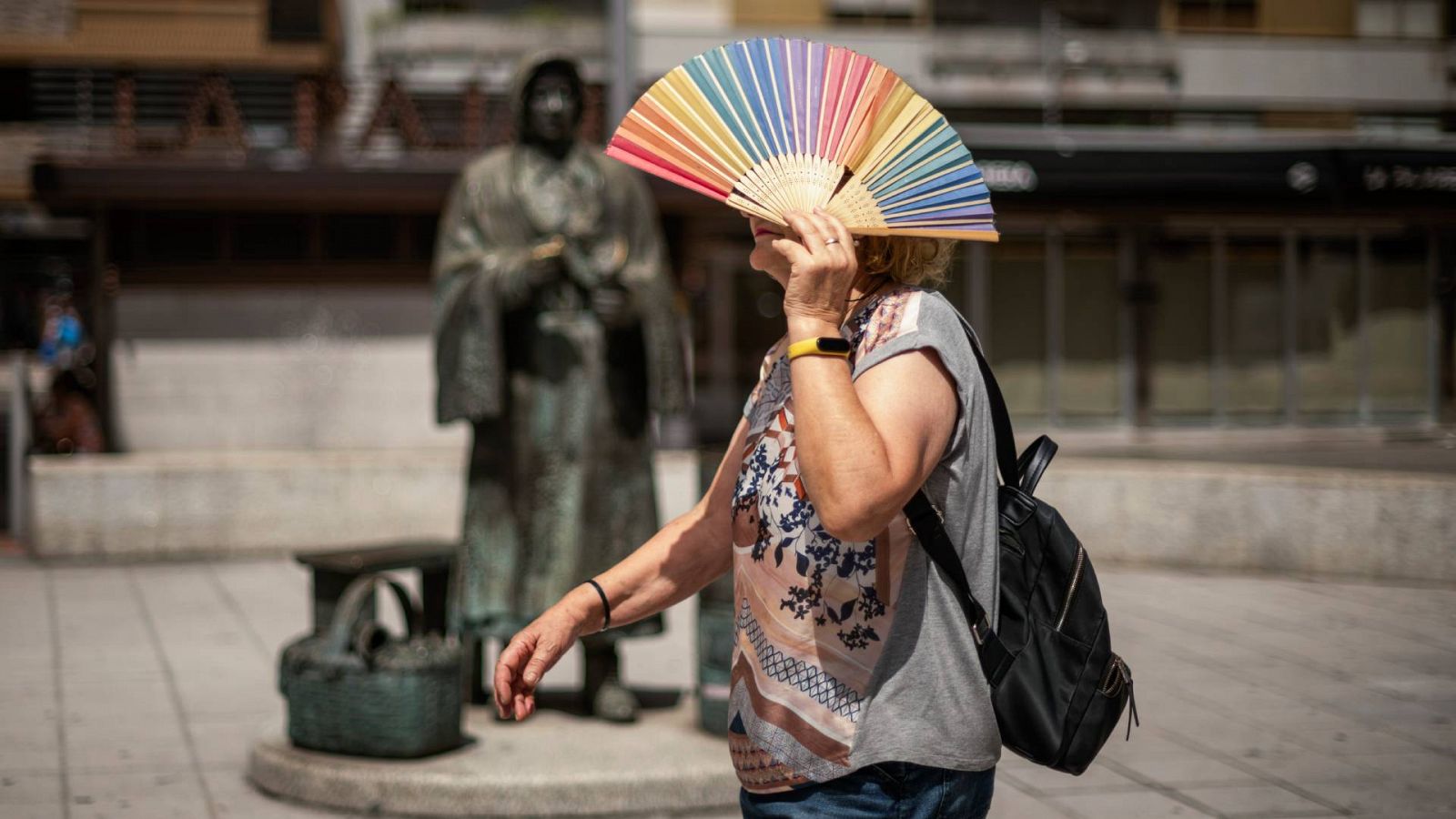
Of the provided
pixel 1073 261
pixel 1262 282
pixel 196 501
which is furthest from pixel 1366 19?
pixel 196 501

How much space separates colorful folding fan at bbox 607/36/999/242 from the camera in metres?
2.10

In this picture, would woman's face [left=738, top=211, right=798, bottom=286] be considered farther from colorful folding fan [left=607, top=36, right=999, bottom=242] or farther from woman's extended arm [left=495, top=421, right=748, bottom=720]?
woman's extended arm [left=495, top=421, right=748, bottom=720]

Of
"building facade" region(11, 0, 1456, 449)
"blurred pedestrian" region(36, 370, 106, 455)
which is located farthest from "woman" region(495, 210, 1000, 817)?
"building facade" region(11, 0, 1456, 449)

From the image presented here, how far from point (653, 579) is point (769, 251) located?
1.96 feet

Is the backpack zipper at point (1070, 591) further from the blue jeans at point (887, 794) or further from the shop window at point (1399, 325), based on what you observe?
the shop window at point (1399, 325)

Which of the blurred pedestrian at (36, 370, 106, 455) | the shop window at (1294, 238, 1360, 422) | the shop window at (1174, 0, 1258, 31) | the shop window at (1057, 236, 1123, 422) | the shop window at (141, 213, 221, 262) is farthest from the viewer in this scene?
the shop window at (1174, 0, 1258, 31)

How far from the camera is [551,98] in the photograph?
577 cm

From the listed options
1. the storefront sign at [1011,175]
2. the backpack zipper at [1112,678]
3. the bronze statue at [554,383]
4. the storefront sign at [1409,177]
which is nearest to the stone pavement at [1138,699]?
the bronze statue at [554,383]

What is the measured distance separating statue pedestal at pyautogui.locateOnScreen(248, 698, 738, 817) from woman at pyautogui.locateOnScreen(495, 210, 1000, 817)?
2.75 metres

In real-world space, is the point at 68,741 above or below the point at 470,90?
below

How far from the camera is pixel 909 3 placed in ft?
72.2

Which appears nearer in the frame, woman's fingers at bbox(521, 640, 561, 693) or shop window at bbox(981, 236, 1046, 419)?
woman's fingers at bbox(521, 640, 561, 693)

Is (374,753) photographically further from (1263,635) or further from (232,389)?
(232,389)

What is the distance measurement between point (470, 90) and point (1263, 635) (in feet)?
40.3
